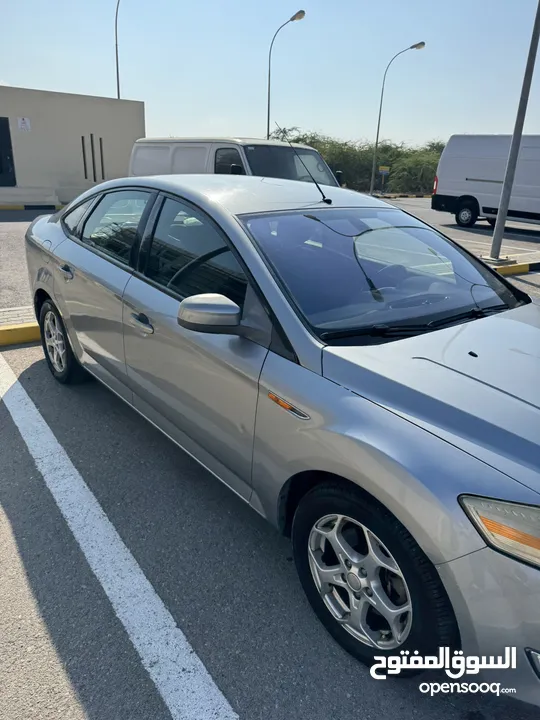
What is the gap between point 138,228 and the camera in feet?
10.3

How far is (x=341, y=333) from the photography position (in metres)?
2.16

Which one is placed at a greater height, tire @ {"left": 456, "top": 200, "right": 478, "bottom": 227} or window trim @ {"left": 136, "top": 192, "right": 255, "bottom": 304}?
window trim @ {"left": 136, "top": 192, "right": 255, "bottom": 304}

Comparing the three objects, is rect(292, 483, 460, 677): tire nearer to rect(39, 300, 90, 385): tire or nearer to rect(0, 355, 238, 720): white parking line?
A: rect(0, 355, 238, 720): white parking line

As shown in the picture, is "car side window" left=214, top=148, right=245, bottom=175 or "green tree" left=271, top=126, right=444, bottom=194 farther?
"green tree" left=271, top=126, right=444, bottom=194

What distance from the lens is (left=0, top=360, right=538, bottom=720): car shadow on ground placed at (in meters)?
1.88

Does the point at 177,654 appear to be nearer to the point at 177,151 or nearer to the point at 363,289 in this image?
the point at 363,289

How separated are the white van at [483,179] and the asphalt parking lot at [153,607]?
13750 mm

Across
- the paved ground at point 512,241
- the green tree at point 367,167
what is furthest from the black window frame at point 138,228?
the green tree at point 367,167

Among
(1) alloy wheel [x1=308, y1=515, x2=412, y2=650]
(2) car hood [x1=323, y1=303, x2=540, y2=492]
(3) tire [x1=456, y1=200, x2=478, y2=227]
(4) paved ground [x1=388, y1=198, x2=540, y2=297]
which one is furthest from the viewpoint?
(3) tire [x1=456, y1=200, x2=478, y2=227]

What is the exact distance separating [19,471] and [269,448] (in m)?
1.77

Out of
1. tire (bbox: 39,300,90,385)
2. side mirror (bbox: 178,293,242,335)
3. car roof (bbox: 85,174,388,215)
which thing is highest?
car roof (bbox: 85,174,388,215)

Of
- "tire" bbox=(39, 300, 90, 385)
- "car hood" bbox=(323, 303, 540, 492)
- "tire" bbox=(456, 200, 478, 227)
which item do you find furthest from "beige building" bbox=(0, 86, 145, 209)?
"car hood" bbox=(323, 303, 540, 492)

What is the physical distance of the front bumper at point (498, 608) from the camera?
1468 mm

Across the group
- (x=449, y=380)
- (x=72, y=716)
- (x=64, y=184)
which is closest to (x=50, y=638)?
(x=72, y=716)
